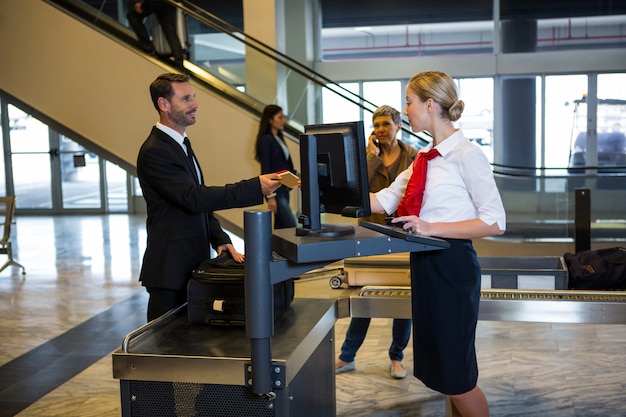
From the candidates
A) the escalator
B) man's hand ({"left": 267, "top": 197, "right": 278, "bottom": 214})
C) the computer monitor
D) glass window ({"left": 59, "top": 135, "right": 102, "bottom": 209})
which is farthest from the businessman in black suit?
glass window ({"left": 59, "top": 135, "right": 102, "bottom": 209})

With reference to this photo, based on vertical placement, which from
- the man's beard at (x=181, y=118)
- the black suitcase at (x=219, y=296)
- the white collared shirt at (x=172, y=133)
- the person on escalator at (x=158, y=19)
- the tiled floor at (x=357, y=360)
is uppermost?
the person on escalator at (x=158, y=19)

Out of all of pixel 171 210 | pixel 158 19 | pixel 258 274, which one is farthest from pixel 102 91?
pixel 258 274

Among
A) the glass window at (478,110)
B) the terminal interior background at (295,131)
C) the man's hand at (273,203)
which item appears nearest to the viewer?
the terminal interior background at (295,131)

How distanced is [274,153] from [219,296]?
172 inches

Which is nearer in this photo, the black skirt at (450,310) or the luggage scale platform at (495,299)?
the black skirt at (450,310)

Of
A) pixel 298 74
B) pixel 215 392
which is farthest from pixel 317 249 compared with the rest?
pixel 298 74

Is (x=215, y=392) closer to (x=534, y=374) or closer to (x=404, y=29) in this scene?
(x=534, y=374)

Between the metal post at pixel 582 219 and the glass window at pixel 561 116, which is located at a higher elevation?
the glass window at pixel 561 116

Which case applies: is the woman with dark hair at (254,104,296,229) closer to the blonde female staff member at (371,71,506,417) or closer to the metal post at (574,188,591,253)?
the metal post at (574,188,591,253)

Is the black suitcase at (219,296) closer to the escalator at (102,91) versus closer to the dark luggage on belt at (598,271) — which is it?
the dark luggage on belt at (598,271)

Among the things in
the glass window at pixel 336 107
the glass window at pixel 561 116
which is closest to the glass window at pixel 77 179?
the glass window at pixel 336 107

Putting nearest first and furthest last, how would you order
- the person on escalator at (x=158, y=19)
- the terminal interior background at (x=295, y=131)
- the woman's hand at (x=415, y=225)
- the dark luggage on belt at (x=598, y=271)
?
1. the woman's hand at (x=415, y=225)
2. the dark luggage on belt at (x=598, y=271)
3. the terminal interior background at (x=295, y=131)
4. the person on escalator at (x=158, y=19)

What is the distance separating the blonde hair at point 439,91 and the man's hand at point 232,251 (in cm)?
92

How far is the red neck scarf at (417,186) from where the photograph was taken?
2643 millimetres
